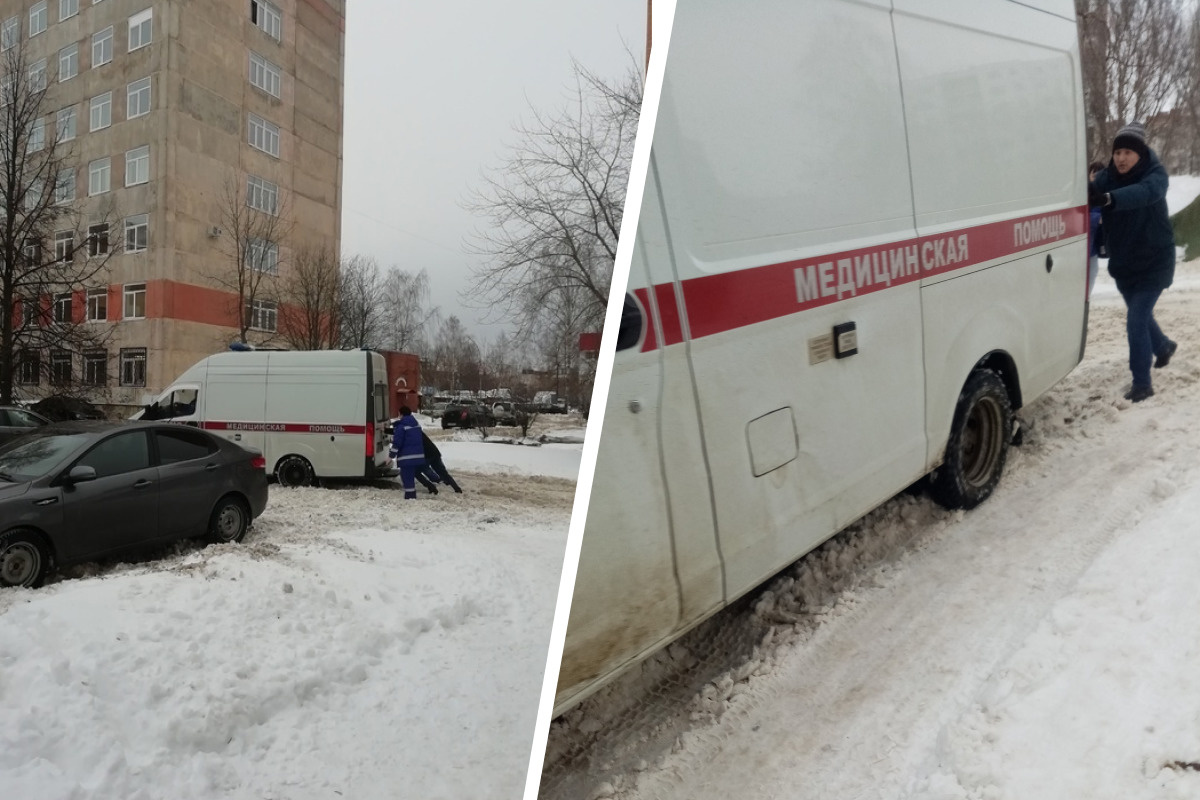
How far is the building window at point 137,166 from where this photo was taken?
917 mm

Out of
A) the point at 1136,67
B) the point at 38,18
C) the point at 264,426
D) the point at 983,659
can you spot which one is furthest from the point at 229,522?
the point at 1136,67

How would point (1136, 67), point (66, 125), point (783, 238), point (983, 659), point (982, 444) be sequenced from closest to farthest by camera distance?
point (66, 125)
point (783, 238)
point (983, 659)
point (1136, 67)
point (982, 444)

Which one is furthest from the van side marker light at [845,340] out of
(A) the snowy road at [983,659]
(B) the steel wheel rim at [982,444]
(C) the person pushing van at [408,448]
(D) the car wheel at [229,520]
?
(B) the steel wheel rim at [982,444]

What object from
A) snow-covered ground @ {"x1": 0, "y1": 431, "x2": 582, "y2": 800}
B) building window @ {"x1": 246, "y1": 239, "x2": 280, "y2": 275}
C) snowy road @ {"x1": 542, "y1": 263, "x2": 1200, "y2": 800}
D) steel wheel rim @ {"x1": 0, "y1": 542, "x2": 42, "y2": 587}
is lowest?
snowy road @ {"x1": 542, "y1": 263, "x2": 1200, "y2": 800}

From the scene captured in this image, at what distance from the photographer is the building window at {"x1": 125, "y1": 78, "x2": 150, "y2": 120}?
91 cm

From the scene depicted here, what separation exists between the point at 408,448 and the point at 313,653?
267mm

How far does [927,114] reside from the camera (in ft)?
5.61

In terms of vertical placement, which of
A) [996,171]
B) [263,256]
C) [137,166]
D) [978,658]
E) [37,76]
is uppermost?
[996,171]

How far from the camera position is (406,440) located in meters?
0.97

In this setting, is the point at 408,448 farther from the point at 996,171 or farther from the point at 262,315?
Result: the point at 996,171

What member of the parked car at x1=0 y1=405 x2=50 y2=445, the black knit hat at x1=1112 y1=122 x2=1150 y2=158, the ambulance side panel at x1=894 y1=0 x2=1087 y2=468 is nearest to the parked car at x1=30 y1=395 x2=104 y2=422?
the parked car at x1=0 y1=405 x2=50 y2=445

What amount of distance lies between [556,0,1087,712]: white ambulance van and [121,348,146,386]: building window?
559 mm

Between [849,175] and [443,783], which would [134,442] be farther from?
[849,175]

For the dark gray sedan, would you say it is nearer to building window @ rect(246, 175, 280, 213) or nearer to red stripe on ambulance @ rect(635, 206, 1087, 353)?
building window @ rect(246, 175, 280, 213)
